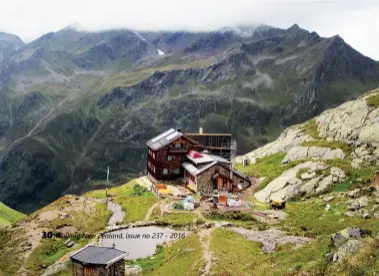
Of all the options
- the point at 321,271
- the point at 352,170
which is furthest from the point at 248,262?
the point at 352,170

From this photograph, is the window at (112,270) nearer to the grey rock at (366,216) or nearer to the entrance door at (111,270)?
the entrance door at (111,270)

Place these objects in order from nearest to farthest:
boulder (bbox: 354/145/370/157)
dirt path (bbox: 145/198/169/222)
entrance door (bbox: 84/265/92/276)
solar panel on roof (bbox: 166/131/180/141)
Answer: entrance door (bbox: 84/265/92/276)
dirt path (bbox: 145/198/169/222)
boulder (bbox: 354/145/370/157)
solar panel on roof (bbox: 166/131/180/141)

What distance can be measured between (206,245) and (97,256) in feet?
42.8

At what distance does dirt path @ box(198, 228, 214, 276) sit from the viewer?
39.7m

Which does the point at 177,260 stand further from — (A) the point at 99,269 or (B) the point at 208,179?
(B) the point at 208,179

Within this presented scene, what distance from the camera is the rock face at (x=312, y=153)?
80438mm

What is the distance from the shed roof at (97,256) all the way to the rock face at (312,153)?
52.4 metres

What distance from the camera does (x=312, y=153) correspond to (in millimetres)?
84688

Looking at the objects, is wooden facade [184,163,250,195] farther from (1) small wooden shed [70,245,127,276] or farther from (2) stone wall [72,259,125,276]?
(1) small wooden shed [70,245,127,276]

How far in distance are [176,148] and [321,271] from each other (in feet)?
205

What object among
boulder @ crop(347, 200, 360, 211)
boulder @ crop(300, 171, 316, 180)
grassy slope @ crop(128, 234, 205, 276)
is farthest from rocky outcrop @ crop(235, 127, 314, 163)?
grassy slope @ crop(128, 234, 205, 276)

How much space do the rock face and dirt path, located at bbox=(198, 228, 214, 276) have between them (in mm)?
35983

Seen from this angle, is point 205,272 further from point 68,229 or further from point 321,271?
point 68,229

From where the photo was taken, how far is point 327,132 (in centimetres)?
9200
